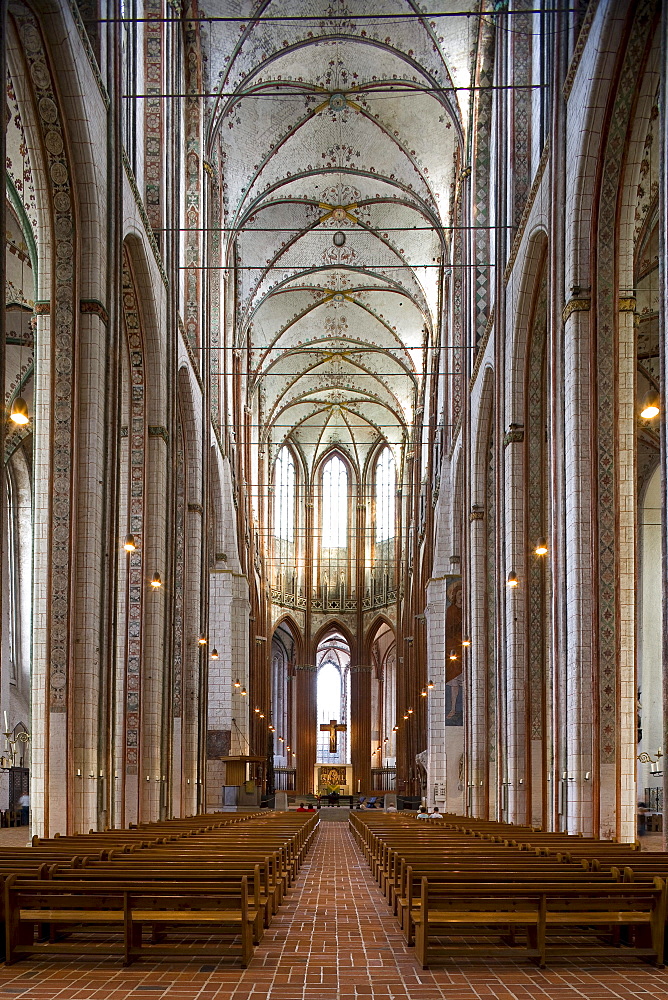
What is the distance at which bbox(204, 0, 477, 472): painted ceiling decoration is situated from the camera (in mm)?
32531

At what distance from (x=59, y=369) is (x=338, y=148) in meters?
24.5

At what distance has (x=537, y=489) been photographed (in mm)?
23125

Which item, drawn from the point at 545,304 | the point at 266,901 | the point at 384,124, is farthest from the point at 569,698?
the point at 384,124

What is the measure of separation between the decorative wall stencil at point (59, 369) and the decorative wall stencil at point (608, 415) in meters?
8.29

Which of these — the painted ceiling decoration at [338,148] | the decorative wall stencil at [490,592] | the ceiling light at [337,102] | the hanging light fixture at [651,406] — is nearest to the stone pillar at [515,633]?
the decorative wall stencil at [490,592]

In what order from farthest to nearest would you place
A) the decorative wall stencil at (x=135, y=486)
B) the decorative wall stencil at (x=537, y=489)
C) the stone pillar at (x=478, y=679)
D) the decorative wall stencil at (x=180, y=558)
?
the decorative wall stencil at (x=180, y=558) → the stone pillar at (x=478, y=679) → the decorative wall stencil at (x=135, y=486) → the decorative wall stencil at (x=537, y=489)

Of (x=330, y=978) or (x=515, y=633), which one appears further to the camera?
(x=515, y=633)

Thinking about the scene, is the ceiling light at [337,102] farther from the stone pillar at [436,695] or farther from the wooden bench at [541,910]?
the wooden bench at [541,910]

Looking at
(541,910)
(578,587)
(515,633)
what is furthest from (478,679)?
(541,910)

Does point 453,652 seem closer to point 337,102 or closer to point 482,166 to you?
point 482,166

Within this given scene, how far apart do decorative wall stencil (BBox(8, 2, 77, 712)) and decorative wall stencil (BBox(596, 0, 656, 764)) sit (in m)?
8.29

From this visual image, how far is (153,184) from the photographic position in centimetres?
2480

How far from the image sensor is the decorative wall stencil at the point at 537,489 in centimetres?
2269

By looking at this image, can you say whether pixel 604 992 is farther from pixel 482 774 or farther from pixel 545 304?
pixel 482 774
